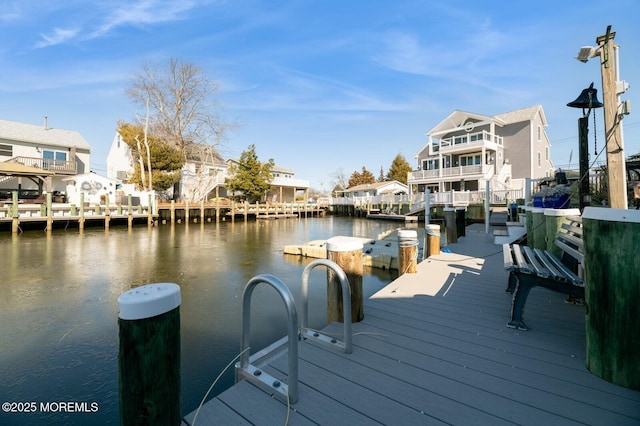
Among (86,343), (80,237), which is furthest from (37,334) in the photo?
(80,237)

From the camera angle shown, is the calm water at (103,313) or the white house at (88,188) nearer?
the calm water at (103,313)

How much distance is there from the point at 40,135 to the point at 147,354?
32.9 m

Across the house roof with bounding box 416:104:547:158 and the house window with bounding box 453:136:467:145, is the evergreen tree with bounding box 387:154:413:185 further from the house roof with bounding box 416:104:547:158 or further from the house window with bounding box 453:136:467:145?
the house window with bounding box 453:136:467:145

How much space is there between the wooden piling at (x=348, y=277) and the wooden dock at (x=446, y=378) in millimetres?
177

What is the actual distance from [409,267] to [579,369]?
3068mm

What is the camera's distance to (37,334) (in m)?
4.91

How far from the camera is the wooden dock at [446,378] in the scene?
1771mm

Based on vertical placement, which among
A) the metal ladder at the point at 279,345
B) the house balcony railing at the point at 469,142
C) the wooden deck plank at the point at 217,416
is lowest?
the wooden deck plank at the point at 217,416

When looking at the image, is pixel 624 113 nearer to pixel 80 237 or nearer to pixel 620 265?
pixel 620 265

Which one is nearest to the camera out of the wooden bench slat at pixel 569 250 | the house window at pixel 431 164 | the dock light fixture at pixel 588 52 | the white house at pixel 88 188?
the wooden bench slat at pixel 569 250

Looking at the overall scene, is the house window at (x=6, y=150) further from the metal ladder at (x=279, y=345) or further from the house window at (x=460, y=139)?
the house window at (x=460, y=139)

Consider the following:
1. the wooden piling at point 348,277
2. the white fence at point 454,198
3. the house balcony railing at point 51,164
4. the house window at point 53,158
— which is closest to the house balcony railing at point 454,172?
the white fence at point 454,198

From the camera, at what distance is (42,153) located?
24750mm

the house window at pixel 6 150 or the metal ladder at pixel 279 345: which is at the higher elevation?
the house window at pixel 6 150
